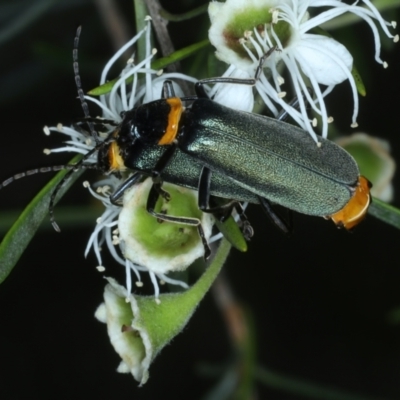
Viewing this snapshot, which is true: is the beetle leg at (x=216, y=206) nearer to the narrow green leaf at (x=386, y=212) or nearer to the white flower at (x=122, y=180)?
the white flower at (x=122, y=180)

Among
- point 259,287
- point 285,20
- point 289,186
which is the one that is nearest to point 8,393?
point 259,287

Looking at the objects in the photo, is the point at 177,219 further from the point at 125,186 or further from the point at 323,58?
the point at 323,58

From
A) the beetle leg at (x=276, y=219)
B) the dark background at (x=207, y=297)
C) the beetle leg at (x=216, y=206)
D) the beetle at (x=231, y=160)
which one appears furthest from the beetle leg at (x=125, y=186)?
the dark background at (x=207, y=297)

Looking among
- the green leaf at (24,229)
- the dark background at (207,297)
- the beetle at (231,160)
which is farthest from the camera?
the dark background at (207,297)

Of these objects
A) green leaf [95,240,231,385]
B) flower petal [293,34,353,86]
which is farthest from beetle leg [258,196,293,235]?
flower petal [293,34,353,86]

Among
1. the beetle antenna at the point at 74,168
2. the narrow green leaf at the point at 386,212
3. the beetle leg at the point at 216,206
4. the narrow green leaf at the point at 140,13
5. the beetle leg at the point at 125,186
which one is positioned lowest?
the narrow green leaf at the point at 386,212

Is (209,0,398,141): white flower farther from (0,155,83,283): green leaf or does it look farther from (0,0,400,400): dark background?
(0,0,400,400): dark background

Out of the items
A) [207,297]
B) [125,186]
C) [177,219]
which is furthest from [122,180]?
[207,297]
